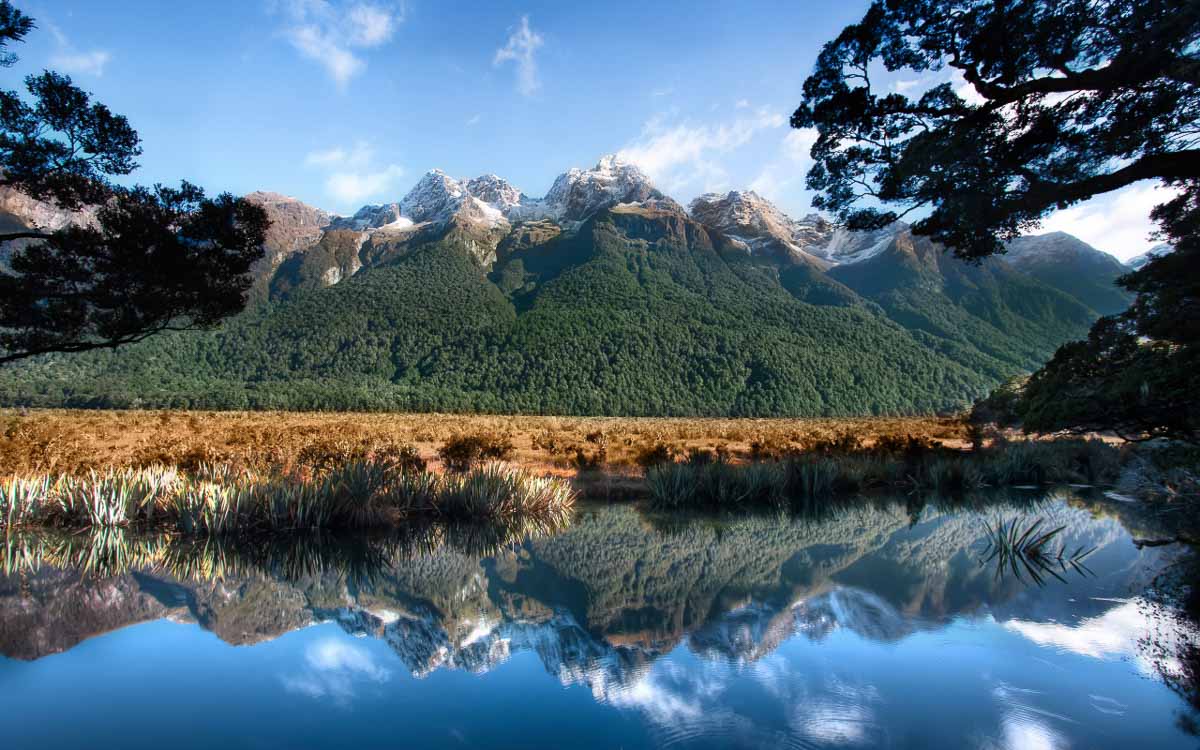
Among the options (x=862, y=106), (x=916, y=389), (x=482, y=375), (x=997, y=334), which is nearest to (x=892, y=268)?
(x=997, y=334)

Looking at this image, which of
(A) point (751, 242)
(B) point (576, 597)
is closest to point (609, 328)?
(A) point (751, 242)

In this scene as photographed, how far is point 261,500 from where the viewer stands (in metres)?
Result: 8.30

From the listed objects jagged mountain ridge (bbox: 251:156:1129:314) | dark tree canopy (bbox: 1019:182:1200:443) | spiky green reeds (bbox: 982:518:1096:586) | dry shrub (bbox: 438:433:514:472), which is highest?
jagged mountain ridge (bbox: 251:156:1129:314)

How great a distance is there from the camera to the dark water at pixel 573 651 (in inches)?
119

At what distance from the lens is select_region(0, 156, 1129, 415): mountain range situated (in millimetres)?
90938

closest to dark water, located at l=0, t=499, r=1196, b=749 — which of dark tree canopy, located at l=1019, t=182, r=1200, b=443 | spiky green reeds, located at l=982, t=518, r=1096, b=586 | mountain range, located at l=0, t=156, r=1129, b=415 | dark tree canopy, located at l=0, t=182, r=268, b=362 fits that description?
spiky green reeds, located at l=982, t=518, r=1096, b=586

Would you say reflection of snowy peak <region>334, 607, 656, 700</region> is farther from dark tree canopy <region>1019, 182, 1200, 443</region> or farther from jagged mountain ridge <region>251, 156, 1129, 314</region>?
jagged mountain ridge <region>251, 156, 1129, 314</region>

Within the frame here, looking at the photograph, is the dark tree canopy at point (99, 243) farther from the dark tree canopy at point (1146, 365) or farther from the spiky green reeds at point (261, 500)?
the dark tree canopy at point (1146, 365)

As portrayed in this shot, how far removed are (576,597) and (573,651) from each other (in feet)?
4.34

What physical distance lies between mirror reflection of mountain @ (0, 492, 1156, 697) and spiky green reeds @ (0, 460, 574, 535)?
1.12m

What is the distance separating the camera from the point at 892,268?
154m

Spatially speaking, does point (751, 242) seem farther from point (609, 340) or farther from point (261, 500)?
point (261, 500)

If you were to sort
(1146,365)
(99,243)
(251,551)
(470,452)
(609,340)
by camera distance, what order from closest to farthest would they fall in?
(251,551)
(1146,365)
(99,243)
(470,452)
(609,340)

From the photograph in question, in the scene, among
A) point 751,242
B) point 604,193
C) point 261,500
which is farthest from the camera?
point 604,193
